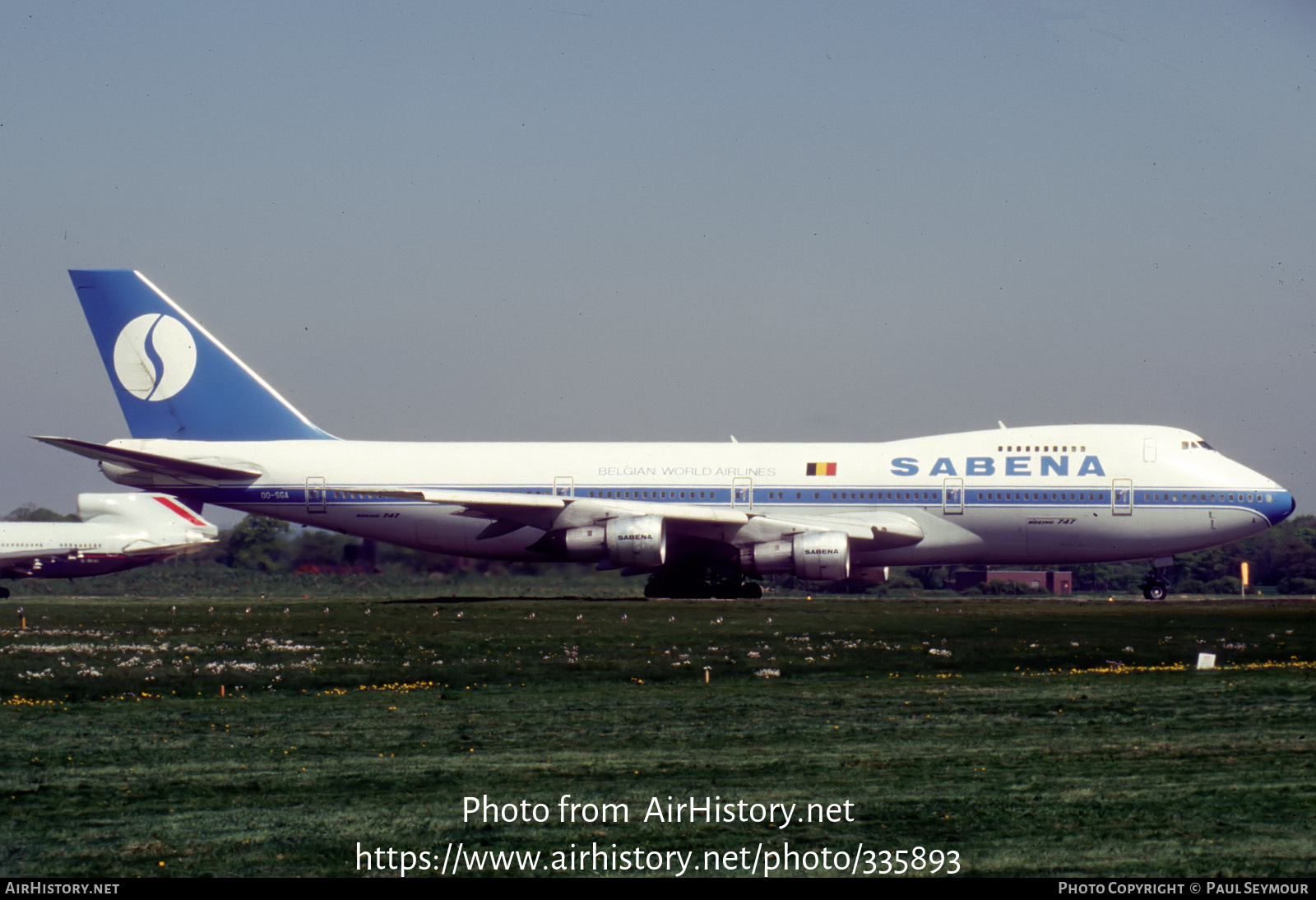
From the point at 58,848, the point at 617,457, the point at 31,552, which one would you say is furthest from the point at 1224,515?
the point at 31,552

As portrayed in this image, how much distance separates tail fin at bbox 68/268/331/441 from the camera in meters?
41.6

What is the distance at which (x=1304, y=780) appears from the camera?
1098 centimetres

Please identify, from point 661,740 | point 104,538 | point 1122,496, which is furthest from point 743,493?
point 104,538

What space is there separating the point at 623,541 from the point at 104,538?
105ft

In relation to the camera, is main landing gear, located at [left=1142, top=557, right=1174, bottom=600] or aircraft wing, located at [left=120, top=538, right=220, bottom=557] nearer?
main landing gear, located at [left=1142, top=557, right=1174, bottom=600]

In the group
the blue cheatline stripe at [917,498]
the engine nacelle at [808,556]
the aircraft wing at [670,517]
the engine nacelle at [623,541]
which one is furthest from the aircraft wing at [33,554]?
the engine nacelle at [808,556]

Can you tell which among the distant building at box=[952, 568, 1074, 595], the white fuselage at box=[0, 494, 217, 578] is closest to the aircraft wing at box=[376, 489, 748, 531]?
the distant building at box=[952, 568, 1074, 595]

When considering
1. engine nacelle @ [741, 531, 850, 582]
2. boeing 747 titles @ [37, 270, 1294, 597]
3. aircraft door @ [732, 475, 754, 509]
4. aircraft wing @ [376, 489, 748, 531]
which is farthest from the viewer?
aircraft door @ [732, 475, 754, 509]

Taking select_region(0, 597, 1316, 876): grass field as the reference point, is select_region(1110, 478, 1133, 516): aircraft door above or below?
above

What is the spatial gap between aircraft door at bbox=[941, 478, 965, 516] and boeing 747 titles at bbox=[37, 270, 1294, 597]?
47 mm

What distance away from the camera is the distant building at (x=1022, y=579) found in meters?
51.4

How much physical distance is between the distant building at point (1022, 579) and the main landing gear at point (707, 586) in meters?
14.8

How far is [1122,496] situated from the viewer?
3809 centimetres

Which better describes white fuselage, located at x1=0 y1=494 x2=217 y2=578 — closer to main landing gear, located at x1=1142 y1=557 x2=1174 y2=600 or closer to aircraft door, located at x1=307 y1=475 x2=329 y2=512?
aircraft door, located at x1=307 y1=475 x2=329 y2=512
